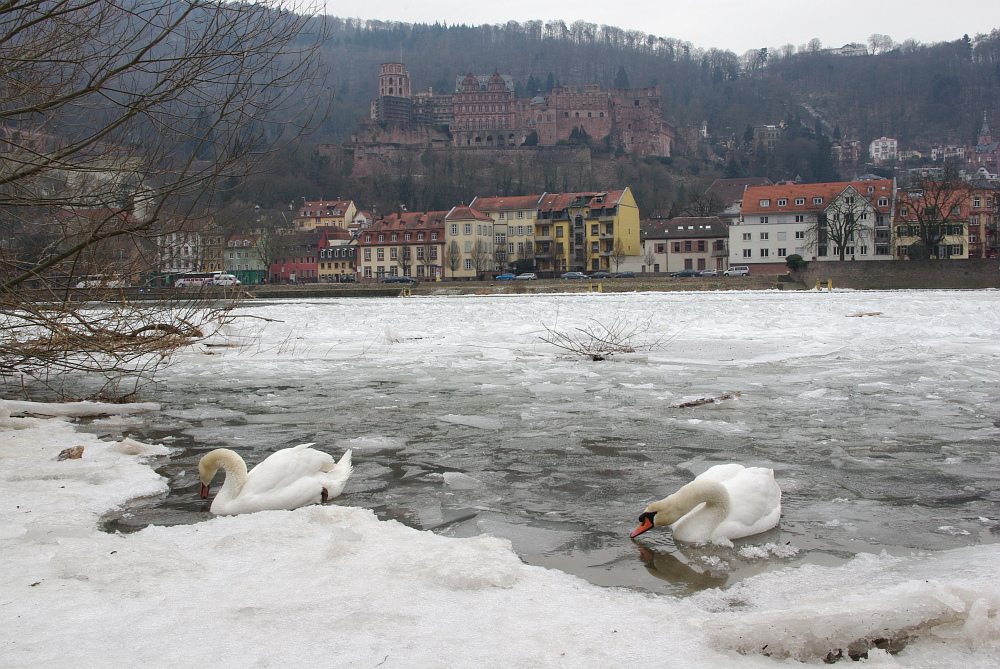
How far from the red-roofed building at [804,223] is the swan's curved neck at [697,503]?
69460 mm

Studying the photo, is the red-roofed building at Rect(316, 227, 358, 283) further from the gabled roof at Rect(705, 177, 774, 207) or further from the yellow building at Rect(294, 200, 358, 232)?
the gabled roof at Rect(705, 177, 774, 207)

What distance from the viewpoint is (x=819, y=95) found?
607 feet

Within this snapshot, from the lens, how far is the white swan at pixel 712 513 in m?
4.37

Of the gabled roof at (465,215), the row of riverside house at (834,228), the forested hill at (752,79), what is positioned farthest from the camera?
the forested hill at (752,79)

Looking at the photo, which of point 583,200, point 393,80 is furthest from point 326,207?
point 393,80

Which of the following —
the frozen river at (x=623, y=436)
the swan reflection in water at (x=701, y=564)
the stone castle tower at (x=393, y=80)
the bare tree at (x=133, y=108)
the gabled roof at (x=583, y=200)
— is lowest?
the swan reflection in water at (x=701, y=564)

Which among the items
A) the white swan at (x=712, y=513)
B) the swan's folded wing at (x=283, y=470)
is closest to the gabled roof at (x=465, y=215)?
the swan's folded wing at (x=283, y=470)

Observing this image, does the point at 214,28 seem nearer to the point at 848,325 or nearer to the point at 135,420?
the point at 135,420

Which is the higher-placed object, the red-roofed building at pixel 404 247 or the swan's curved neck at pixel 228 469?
the red-roofed building at pixel 404 247

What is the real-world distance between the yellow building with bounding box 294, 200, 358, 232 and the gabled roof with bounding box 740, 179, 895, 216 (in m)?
61.6

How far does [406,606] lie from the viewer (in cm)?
338

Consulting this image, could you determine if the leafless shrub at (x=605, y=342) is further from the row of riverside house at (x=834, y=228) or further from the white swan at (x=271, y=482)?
the row of riverside house at (x=834, y=228)

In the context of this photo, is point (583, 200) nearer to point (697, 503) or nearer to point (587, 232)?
point (587, 232)

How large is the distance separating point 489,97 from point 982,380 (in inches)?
6273
